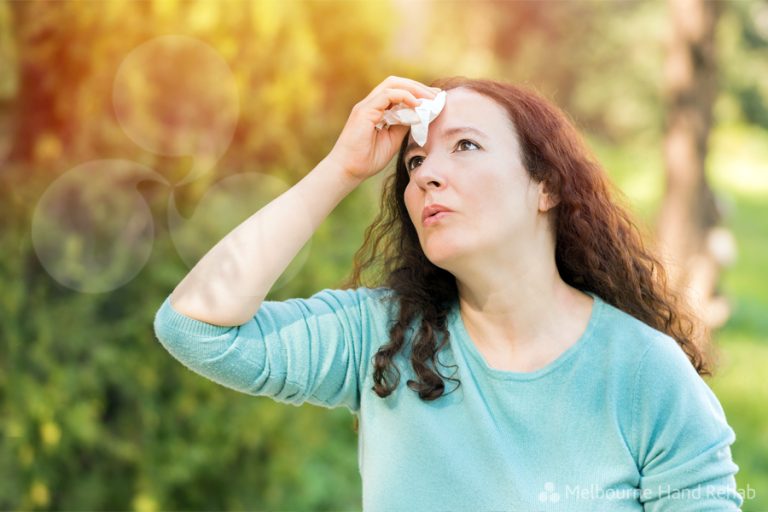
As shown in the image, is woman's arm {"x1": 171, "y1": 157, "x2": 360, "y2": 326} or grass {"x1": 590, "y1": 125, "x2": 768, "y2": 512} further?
grass {"x1": 590, "y1": 125, "x2": 768, "y2": 512}

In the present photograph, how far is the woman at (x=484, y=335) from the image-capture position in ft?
6.43

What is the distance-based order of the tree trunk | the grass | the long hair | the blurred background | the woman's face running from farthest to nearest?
the tree trunk, the grass, the blurred background, the long hair, the woman's face

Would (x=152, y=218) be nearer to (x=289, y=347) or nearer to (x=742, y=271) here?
(x=289, y=347)

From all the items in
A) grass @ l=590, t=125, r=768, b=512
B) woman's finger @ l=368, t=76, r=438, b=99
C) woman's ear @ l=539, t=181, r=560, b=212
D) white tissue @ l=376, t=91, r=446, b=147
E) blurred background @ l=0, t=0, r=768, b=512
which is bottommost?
grass @ l=590, t=125, r=768, b=512

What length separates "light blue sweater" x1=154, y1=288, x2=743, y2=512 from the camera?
1.94m

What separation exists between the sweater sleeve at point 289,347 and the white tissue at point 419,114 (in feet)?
1.33

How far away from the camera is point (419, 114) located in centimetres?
208

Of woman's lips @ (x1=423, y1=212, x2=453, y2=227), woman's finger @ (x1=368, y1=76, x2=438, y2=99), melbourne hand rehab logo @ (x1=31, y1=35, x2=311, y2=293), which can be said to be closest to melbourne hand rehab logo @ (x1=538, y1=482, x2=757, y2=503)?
woman's lips @ (x1=423, y1=212, x2=453, y2=227)

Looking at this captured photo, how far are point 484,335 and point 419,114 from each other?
0.52 meters

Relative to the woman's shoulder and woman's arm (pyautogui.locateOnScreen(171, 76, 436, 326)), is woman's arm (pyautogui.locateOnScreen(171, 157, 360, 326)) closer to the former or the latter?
woman's arm (pyautogui.locateOnScreen(171, 76, 436, 326))

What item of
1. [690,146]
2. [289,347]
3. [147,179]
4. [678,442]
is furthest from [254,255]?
[690,146]

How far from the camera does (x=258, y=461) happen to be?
4.02 metres

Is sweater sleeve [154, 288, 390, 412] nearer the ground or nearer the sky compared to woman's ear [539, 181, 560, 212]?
nearer the ground

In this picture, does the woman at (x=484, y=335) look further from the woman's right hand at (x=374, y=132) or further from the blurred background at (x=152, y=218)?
the blurred background at (x=152, y=218)
